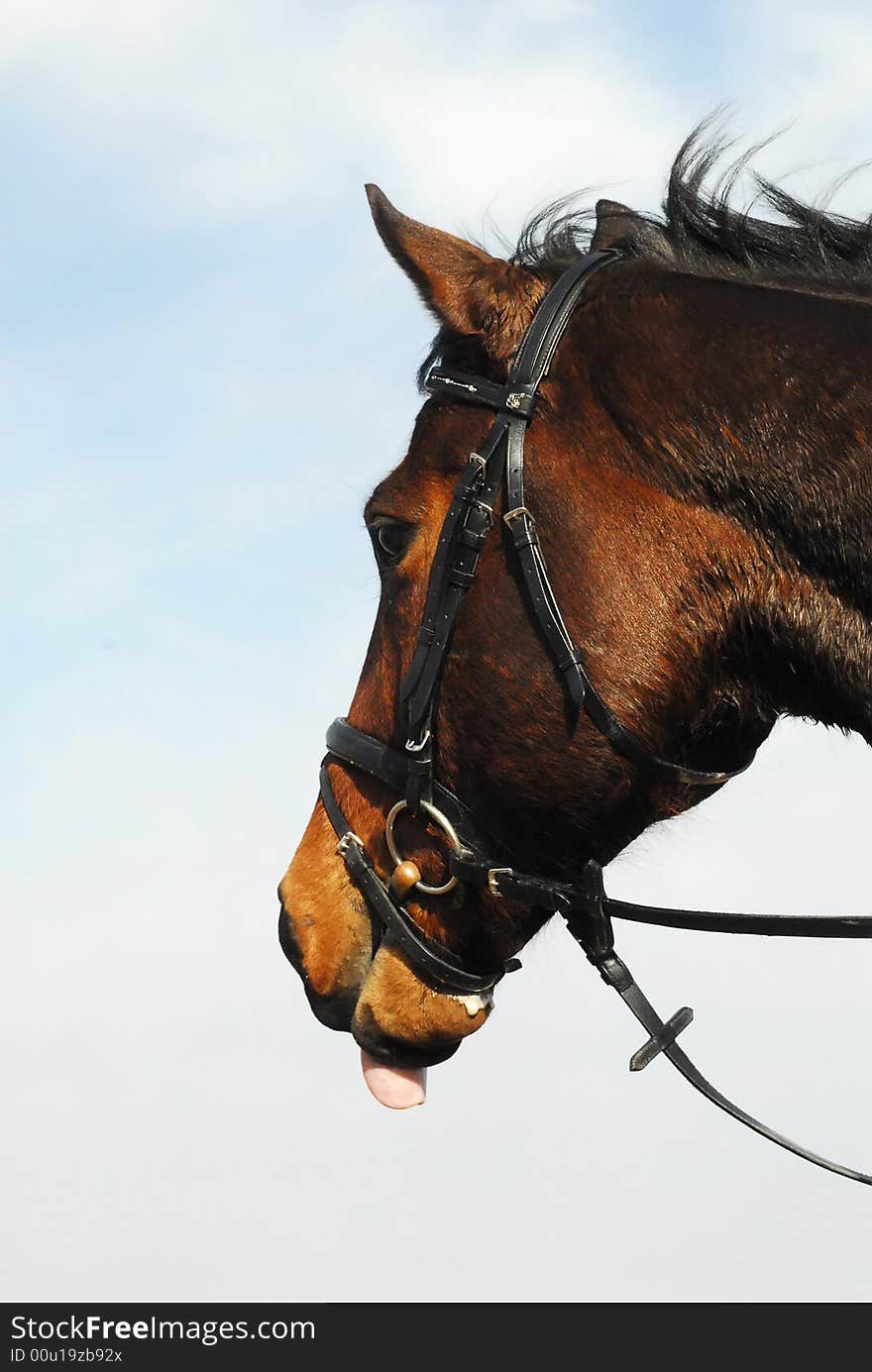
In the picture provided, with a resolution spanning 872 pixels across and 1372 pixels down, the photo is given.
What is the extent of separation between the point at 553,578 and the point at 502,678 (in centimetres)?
32

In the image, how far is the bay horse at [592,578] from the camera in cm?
408

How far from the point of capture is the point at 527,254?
16.4ft

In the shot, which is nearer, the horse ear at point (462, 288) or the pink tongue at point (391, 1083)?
the horse ear at point (462, 288)

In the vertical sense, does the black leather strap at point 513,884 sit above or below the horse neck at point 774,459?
below

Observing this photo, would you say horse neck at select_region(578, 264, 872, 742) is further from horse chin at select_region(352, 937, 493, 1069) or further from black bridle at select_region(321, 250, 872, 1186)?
horse chin at select_region(352, 937, 493, 1069)

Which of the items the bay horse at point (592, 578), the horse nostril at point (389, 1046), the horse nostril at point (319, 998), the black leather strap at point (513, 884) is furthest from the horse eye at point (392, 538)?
the horse nostril at point (389, 1046)

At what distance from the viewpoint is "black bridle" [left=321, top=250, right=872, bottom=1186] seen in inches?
167

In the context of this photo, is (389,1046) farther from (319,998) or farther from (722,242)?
(722,242)

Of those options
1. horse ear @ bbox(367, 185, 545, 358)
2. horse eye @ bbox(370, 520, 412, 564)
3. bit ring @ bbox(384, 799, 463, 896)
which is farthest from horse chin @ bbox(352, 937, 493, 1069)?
horse ear @ bbox(367, 185, 545, 358)

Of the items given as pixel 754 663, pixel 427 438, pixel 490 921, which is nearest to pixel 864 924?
pixel 754 663

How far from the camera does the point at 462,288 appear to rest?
4613mm

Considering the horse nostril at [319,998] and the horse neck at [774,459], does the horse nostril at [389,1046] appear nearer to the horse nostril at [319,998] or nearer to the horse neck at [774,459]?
the horse nostril at [319,998]

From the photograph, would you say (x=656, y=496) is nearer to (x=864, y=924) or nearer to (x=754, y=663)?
(x=754, y=663)

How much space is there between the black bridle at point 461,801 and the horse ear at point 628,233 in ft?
0.55
